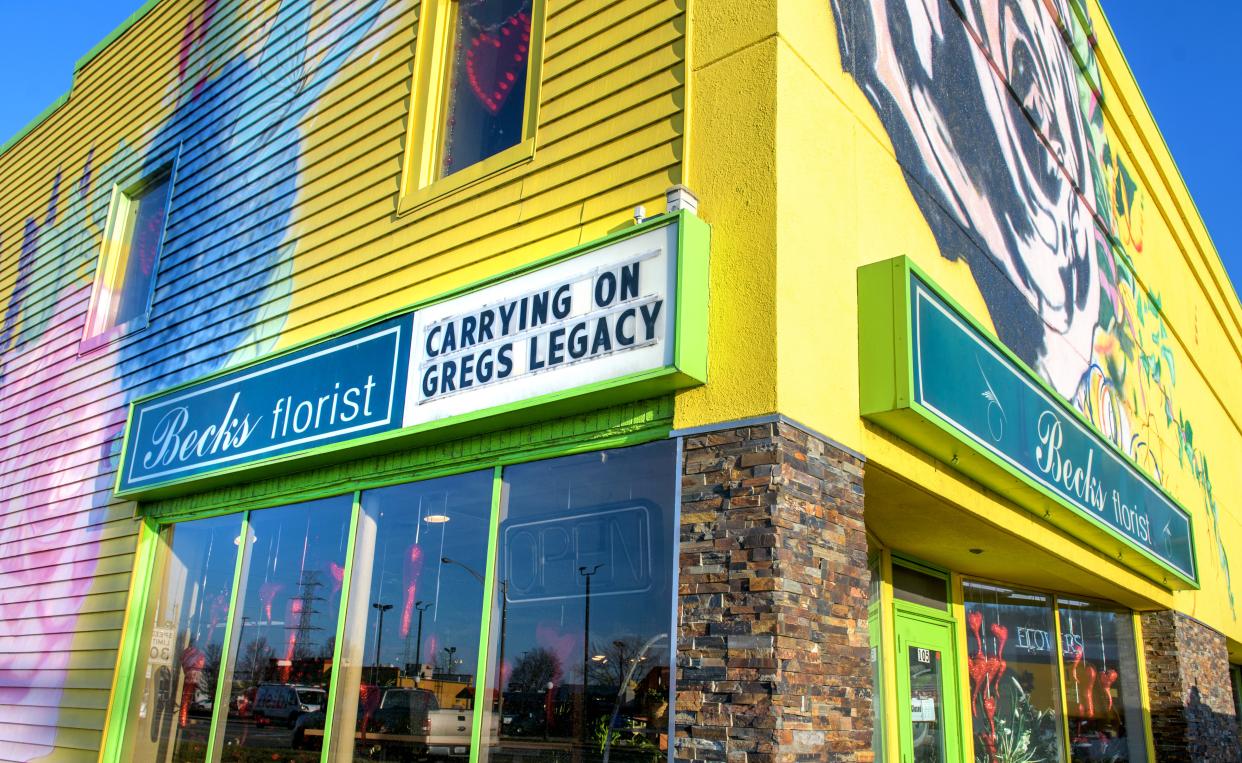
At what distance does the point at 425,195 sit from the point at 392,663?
11.3 ft

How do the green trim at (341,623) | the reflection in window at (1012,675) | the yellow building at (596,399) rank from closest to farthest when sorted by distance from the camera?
the yellow building at (596,399) → the green trim at (341,623) → the reflection in window at (1012,675)

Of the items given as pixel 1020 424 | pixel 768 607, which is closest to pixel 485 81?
pixel 1020 424

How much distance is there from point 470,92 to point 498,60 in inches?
14.2

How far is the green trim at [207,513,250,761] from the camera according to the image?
Answer: 8.11m

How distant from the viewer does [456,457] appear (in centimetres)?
702

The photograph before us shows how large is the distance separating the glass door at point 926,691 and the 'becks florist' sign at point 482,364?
4.53 metres

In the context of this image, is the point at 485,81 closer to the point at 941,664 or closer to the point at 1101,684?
the point at 941,664

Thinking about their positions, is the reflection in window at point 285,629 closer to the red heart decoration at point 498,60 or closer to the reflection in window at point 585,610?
the reflection in window at point 585,610

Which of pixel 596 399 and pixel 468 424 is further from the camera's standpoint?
pixel 468 424

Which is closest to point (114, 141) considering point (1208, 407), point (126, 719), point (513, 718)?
point (126, 719)

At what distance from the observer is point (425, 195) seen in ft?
25.8

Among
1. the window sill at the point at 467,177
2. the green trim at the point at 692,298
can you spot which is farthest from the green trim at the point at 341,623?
the green trim at the point at 692,298

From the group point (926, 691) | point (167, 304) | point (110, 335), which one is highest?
point (167, 304)

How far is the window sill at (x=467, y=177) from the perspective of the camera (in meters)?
7.25
